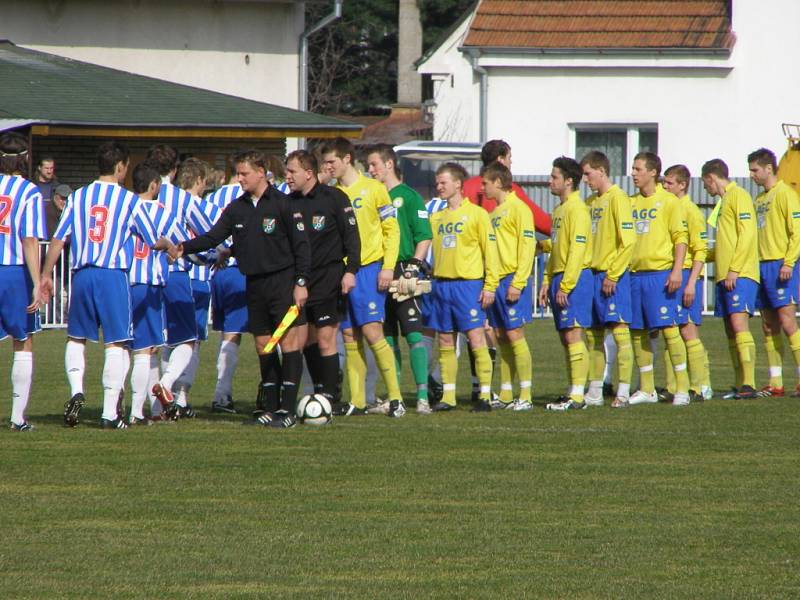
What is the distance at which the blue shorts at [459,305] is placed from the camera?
12.4 m

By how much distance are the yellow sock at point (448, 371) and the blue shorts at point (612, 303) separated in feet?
4.44

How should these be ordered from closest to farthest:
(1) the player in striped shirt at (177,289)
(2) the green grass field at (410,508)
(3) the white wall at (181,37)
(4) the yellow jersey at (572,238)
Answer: (2) the green grass field at (410,508) < (1) the player in striped shirt at (177,289) < (4) the yellow jersey at (572,238) < (3) the white wall at (181,37)

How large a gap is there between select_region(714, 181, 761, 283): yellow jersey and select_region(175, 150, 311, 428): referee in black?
431 cm

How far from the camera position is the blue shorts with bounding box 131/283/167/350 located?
11.4 m

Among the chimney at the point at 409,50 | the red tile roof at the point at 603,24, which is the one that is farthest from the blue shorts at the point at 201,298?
the chimney at the point at 409,50

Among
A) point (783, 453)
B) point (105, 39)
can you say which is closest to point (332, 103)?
point (105, 39)

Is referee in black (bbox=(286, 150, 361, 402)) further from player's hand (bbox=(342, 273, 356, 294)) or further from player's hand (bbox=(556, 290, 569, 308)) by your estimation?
player's hand (bbox=(556, 290, 569, 308))

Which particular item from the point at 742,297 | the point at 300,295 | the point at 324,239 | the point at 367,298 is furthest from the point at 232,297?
the point at 742,297

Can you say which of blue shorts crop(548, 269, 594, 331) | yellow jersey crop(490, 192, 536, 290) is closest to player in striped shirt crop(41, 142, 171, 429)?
yellow jersey crop(490, 192, 536, 290)

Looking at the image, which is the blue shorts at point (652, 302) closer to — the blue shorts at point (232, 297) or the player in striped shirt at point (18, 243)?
Answer: the blue shorts at point (232, 297)

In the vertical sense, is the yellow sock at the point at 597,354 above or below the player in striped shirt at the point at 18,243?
below

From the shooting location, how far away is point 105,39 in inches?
1208

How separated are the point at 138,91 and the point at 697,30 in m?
10.4

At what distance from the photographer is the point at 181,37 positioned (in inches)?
1229
